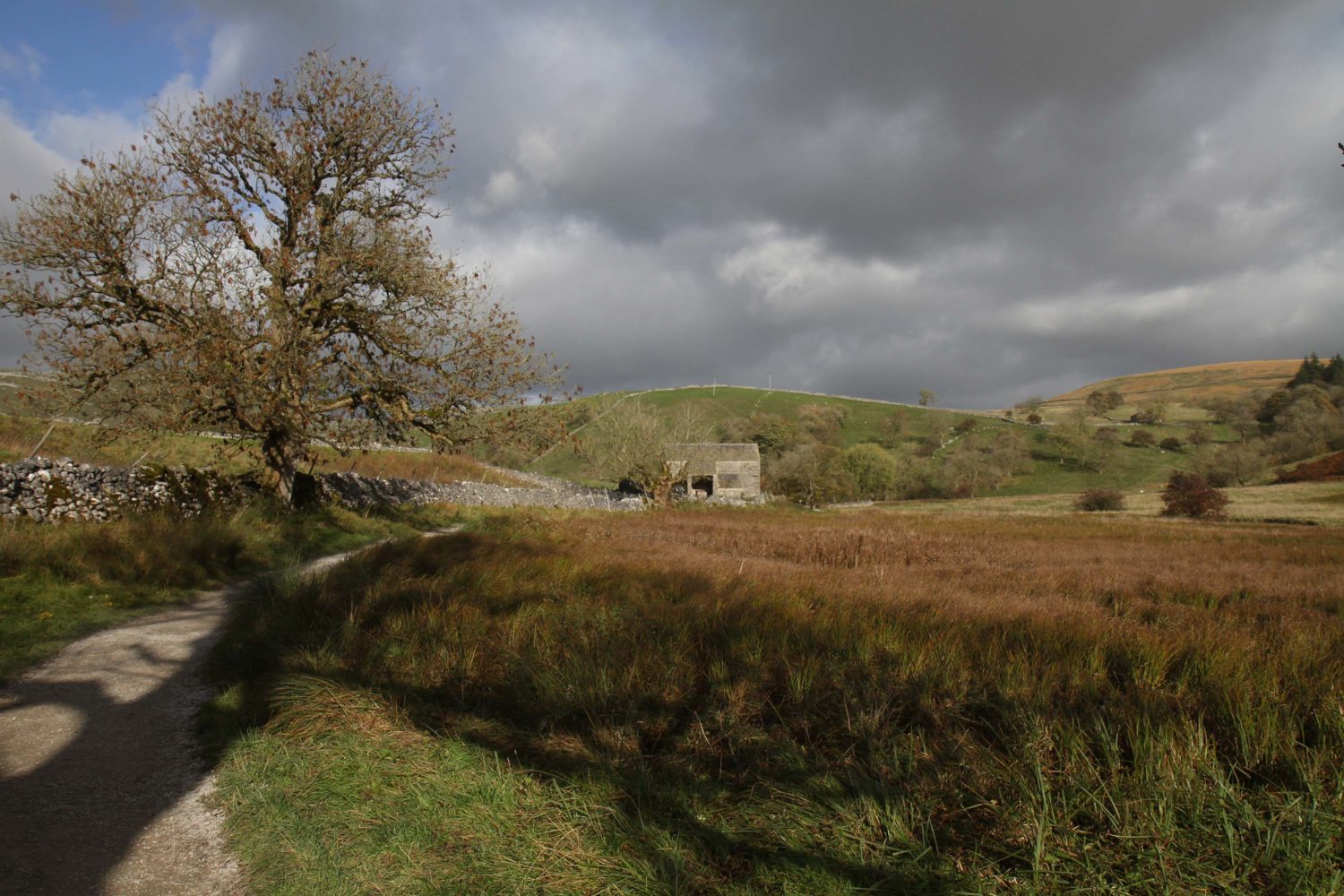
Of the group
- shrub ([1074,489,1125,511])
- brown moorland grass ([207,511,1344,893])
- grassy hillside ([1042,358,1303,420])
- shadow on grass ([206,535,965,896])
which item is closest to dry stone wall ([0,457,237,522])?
shadow on grass ([206,535,965,896])

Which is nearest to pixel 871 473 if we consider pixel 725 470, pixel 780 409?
pixel 725 470

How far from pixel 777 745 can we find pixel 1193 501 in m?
46.1

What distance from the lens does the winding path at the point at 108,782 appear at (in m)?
3.43

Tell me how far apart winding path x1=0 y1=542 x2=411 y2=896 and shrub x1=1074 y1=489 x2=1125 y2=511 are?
177 feet

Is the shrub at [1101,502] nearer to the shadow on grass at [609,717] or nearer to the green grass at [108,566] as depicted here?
the shadow on grass at [609,717]

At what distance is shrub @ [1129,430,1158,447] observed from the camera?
9588 centimetres

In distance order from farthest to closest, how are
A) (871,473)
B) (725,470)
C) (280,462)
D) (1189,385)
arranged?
(1189,385), (871,473), (725,470), (280,462)

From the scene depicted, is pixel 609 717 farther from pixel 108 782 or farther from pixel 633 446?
pixel 633 446

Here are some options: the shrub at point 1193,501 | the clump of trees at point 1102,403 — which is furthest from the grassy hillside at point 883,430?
the shrub at point 1193,501

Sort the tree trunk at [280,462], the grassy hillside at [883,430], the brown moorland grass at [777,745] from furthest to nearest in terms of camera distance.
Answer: the grassy hillside at [883,430] < the tree trunk at [280,462] < the brown moorland grass at [777,745]

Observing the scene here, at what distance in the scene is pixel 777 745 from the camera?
3893 mm

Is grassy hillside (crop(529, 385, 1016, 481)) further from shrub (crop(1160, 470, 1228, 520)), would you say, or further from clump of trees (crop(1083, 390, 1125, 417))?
shrub (crop(1160, 470, 1228, 520))

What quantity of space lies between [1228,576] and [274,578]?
1487 centimetres

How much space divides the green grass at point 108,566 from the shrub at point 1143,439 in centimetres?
10973
